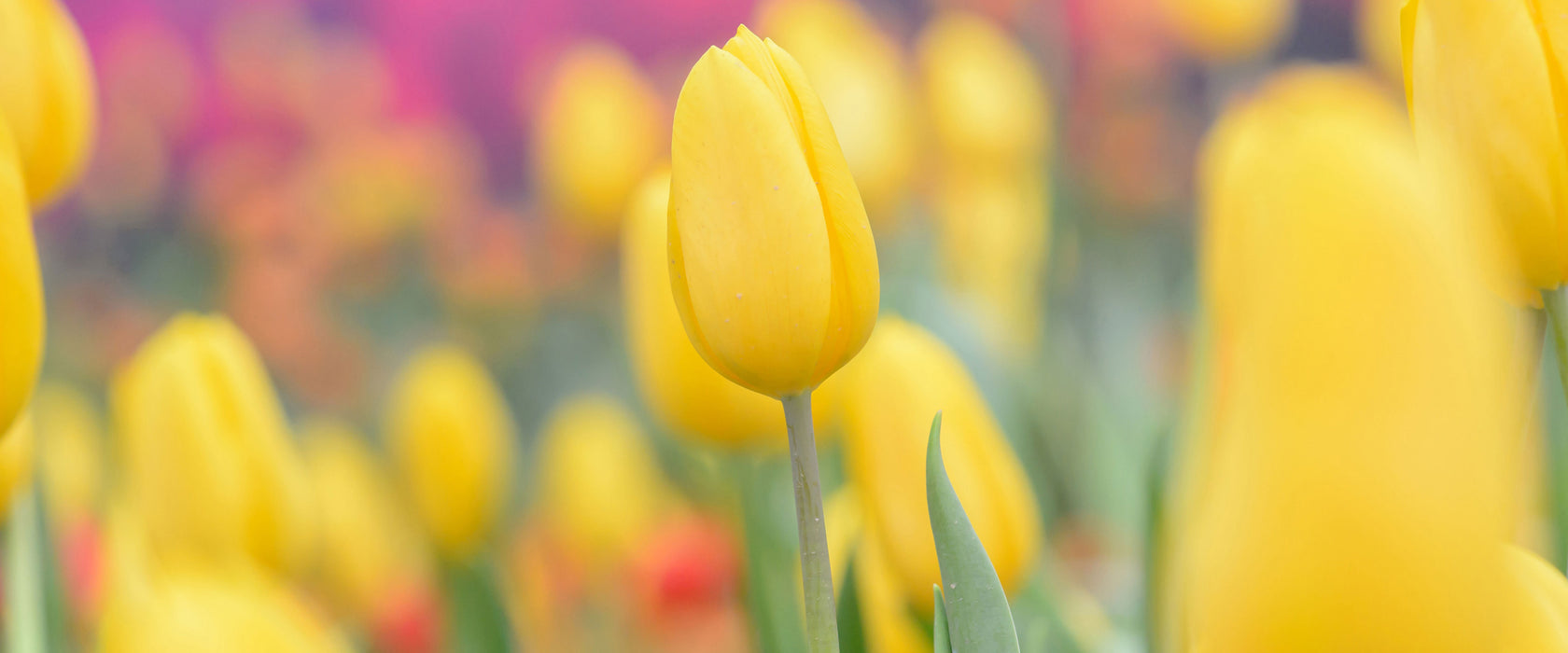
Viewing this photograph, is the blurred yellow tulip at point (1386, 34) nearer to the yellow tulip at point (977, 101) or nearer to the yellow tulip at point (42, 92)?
the yellow tulip at point (977, 101)

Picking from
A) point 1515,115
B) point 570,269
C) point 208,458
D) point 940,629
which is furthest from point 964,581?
point 570,269

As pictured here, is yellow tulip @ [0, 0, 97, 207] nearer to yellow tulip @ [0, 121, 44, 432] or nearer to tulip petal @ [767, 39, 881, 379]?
yellow tulip @ [0, 121, 44, 432]

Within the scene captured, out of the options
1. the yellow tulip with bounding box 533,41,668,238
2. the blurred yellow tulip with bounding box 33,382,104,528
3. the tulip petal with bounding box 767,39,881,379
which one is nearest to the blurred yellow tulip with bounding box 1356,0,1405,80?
the yellow tulip with bounding box 533,41,668,238

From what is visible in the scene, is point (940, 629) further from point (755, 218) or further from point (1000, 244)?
point (1000, 244)

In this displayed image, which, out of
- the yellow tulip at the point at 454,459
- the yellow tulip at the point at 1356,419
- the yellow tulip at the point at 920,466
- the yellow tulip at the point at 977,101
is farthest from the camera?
the yellow tulip at the point at 977,101

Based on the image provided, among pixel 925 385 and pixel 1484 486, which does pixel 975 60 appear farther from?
pixel 1484 486

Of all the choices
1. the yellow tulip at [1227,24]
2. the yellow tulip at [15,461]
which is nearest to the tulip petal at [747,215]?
the yellow tulip at [15,461]
